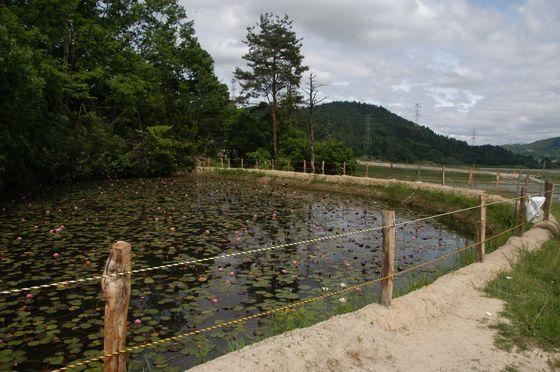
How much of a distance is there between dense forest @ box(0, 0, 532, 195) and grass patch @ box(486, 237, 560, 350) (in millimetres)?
13441

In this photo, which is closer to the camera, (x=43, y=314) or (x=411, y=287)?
(x=43, y=314)

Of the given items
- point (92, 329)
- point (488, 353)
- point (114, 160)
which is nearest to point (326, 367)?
point (488, 353)

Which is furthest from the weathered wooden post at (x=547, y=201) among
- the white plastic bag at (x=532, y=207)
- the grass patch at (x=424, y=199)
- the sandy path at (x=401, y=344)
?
the sandy path at (x=401, y=344)

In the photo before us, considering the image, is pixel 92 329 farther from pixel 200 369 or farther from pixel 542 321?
pixel 542 321

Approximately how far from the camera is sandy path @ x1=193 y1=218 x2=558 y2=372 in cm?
335

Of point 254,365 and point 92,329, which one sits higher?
point 254,365

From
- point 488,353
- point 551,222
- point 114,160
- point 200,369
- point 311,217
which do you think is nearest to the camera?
point 200,369

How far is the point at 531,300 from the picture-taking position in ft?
15.7

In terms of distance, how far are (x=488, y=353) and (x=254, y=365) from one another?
2.24 m

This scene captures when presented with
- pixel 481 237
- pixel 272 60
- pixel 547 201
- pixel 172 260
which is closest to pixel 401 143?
pixel 272 60

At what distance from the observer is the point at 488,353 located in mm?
3660

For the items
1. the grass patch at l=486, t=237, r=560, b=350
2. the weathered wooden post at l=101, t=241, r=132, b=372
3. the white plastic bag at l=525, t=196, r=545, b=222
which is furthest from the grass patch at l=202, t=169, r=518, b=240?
the weathered wooden post at l=101, t=241, r=132, b=372

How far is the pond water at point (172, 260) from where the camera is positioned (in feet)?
14.7

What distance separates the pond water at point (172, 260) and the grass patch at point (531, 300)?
185 centimetres
